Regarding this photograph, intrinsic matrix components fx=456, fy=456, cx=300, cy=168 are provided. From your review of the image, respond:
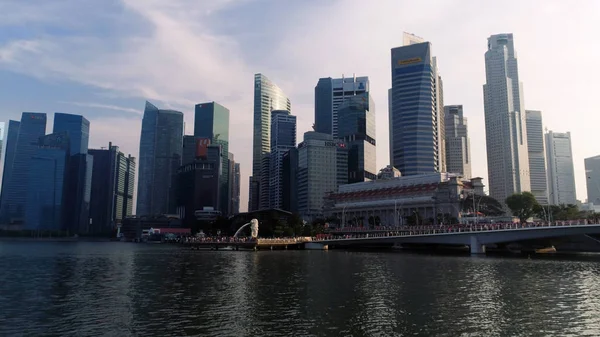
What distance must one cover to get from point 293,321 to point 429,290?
23365 millimetres

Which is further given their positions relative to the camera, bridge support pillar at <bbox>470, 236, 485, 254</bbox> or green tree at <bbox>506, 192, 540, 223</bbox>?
green tree at <bbox>506, 192, 540, 223</bbox>

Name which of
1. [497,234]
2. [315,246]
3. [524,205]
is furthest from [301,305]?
[524,205]

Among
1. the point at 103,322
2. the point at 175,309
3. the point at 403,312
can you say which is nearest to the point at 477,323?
the point at 403,312

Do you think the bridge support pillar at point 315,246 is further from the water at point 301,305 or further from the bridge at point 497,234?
the water at point 301,305

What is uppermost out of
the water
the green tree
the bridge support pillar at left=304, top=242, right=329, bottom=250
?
the green tree

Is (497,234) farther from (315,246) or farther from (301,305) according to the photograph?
(301,305)

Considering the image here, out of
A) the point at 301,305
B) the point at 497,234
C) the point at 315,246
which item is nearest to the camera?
the point at 301,305

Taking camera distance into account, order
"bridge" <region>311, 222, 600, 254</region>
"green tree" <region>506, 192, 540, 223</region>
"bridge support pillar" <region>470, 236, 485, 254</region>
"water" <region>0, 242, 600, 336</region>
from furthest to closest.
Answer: "green tree" <region>506, 192, 540, 223</region> → "bridge support pillar" <region>470, 236, 485, 254</region> → "bridge" <region>311, 222, 600, 254</region> → "water" <region>0, 242, 600, 336</region>

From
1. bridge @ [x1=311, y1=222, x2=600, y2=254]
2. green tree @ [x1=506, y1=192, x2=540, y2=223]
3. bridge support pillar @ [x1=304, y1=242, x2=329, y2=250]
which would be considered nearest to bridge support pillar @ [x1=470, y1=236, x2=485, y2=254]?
bridge @ [x1=311, y1=222, x2=600, y2=254]

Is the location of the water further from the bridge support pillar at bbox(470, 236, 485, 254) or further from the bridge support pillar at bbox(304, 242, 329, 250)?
the bridge support pillar at bbox(304, 242, 329, 250)

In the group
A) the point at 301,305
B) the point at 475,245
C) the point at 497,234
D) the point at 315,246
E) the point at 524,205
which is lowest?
the point at 301,305

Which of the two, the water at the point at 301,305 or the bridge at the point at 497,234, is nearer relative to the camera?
the water at the point at 301,305

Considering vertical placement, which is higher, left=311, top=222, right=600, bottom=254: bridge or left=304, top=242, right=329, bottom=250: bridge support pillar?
left=311, top=222, right=600, bottom=254: bridge

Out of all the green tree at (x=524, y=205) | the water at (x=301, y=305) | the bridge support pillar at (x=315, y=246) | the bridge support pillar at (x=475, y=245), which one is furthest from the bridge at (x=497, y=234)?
the water at (x=301, y=305)
